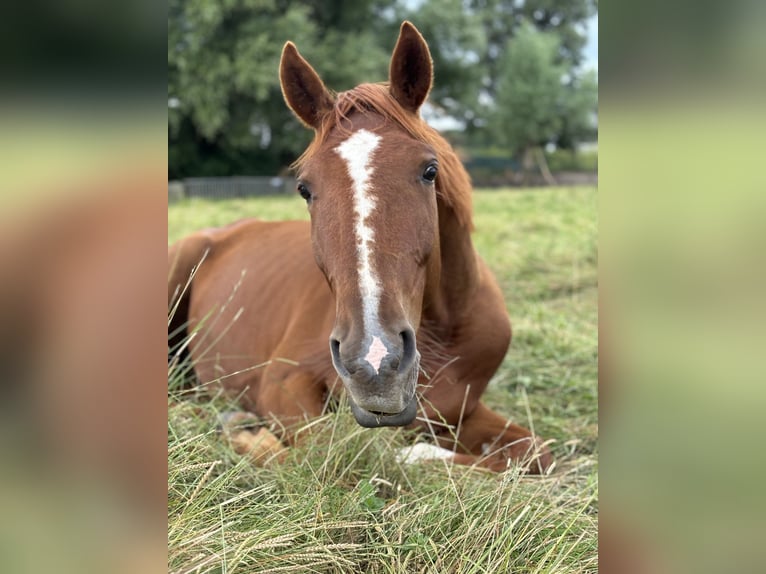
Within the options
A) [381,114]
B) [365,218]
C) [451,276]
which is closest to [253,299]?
[451,276]

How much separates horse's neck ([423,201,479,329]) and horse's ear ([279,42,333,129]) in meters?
0.58

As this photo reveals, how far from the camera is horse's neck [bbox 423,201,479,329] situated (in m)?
2.58

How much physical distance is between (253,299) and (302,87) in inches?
68.6

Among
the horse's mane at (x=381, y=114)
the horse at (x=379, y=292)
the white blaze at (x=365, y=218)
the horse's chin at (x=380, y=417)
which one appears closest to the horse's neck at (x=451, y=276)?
the horse at (x=379, y=292)

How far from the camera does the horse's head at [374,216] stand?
177cm

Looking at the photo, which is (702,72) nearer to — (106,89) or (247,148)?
(106,89)

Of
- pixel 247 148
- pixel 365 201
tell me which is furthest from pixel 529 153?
pixel 365 201

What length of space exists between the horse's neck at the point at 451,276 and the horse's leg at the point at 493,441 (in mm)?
513

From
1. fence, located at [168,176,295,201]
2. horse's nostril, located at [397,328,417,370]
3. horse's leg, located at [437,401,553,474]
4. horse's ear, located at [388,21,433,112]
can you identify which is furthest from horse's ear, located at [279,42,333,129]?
fence, located at [168,176,295,201]

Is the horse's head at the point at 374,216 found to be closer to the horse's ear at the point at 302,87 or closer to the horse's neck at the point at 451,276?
the horse's ear at the point at 302,87

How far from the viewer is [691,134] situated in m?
0.78

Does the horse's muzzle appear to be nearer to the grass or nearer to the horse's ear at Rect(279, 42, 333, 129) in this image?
the grass

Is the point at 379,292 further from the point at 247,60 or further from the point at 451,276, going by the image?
the point at 247,60

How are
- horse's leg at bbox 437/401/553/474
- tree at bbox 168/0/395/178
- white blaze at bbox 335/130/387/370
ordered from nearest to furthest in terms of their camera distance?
white blaze at bbox 335/130/387/370, horse's leg at bbox 437/401/553/474, tree at bbox 168/0/395/178
